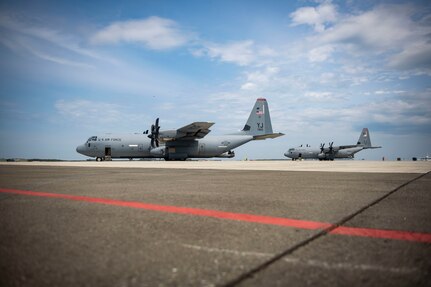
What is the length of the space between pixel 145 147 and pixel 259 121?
15.5 m

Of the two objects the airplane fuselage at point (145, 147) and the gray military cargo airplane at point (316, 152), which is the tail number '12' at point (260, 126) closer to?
the airplane fuselage at point (145, 147)

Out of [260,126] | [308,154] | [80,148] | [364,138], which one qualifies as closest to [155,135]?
[80,148]

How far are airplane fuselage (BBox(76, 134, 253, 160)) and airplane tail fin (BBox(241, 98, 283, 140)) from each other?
3.79 m

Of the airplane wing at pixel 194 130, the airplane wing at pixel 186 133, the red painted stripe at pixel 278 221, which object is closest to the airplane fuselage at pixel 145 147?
the airplane wing at pixel 186 133

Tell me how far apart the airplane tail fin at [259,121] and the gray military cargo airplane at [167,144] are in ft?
5.62

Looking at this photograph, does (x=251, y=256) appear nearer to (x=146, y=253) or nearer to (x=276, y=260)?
(x=276, y=260)

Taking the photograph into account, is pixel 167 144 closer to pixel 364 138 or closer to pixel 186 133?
pixel 186 133

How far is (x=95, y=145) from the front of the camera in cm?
3391

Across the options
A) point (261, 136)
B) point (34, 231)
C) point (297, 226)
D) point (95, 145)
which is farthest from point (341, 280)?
point (261, 136)

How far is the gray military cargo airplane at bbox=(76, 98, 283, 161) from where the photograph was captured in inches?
1336

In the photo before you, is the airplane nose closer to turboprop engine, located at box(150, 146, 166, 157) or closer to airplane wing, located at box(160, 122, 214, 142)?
turboprop engine, located at box(150, 146, 166, 157)

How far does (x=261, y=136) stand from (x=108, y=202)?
118 feet

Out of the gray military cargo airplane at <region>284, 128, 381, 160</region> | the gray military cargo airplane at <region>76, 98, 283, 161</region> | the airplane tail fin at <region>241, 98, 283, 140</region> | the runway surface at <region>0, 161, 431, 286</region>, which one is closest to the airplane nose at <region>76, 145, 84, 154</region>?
the gray military cargo airplane at <region>76, 98, 283, 161</region>

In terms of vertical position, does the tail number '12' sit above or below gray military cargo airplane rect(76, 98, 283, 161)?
above
